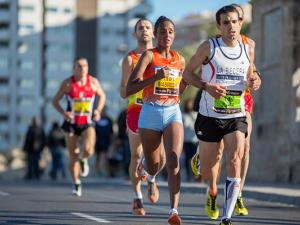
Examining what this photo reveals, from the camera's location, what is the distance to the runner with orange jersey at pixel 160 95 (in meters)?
11.6

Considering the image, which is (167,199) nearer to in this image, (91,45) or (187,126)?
(187,126)

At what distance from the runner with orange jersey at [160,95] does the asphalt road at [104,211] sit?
1.11m

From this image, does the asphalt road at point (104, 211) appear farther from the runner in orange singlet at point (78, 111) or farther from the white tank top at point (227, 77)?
the white tank top at point (227, 77)

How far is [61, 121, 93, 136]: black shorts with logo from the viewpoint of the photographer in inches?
706

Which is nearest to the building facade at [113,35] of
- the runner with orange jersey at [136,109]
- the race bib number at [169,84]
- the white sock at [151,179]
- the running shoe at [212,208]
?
the runner with orange jersey at [136,109]

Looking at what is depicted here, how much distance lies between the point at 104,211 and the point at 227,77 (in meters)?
3.82

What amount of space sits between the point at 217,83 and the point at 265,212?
3.93m

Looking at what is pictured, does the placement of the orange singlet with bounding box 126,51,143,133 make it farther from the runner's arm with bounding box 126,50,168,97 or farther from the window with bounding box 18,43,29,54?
the window with bounding box 18,43,29,54

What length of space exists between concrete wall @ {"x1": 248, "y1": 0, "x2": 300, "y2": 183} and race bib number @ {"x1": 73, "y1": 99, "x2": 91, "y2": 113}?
774cm

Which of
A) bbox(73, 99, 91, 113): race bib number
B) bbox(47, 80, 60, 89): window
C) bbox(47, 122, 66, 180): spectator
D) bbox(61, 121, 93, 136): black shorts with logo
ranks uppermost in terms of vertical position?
bbox(73, 99, 91, 113): race bib number

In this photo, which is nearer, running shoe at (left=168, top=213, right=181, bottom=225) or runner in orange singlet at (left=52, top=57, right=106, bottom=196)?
running shoe at (left=168, top=213, right=181, bottom=225)

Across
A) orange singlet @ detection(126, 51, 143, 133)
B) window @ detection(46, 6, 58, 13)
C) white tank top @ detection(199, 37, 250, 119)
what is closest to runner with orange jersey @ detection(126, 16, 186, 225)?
white tank top @ detection(199, 37, 250, 119)

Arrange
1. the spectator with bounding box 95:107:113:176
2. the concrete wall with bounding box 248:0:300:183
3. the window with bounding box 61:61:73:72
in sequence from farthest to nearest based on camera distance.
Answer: the window with bounding box 61:61:73:72
the spectator with bounding box 95:107:113:176
the concrete wall with bounding box 248:0:300:183

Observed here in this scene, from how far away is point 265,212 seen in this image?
48.9ft
